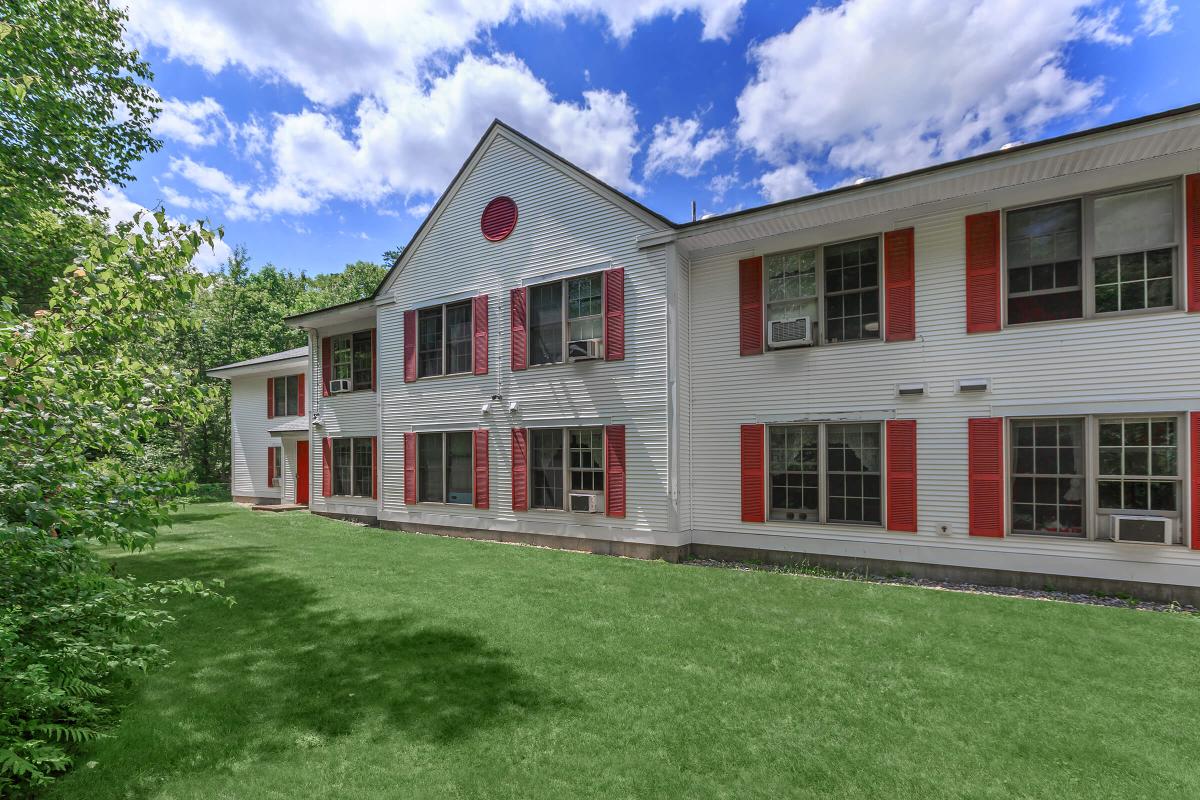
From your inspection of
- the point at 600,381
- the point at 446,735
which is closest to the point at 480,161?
the point at 600,381

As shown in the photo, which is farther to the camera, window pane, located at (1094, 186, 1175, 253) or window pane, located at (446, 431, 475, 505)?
window pane, located at (446, 431, 475, 505)

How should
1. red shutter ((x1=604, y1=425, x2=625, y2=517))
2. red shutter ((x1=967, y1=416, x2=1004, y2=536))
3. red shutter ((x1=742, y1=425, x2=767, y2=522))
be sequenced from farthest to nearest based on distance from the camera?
red shutter ((x1=604, y1=425, x2=625, y2=517)) → red shutter ((x1=742, y1=425, x2=767, y2=522)) → red shutter ((x1=967, y1=416, x2=1004, y2=536))

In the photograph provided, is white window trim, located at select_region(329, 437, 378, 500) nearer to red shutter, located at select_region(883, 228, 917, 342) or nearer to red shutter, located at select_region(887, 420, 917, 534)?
red shutter, located at select_region(887, 420, 917, 534)

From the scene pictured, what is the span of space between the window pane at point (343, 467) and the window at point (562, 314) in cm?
751

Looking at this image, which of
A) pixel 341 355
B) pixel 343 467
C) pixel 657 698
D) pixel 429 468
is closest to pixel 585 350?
pixel 429 468

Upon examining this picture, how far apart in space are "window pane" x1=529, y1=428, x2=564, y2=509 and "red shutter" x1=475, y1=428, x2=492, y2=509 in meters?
1.23

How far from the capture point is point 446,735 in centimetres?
373

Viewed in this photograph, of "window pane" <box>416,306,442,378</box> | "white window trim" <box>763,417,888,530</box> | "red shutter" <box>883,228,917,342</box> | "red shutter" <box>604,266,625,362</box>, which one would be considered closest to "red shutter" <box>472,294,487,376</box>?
"window pane" <box>416,306,442,378</box>

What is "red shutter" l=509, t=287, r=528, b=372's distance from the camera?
11.4m

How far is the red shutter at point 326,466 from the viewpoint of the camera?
15.5 metres

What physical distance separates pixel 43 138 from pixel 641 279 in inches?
453

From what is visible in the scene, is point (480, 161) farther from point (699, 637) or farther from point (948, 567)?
point (948, 567)

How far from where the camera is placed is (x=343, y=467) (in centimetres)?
1538

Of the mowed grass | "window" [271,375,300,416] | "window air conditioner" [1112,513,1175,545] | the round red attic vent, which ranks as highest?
the round red attic vent
